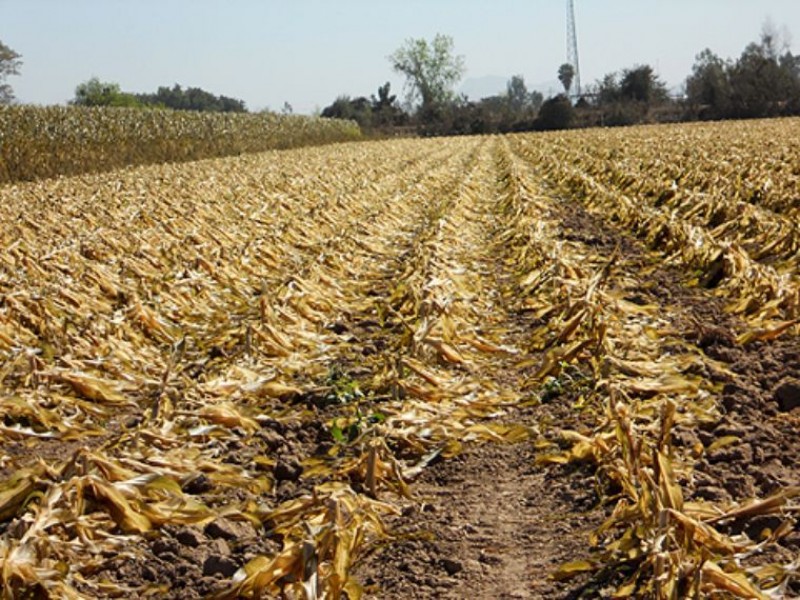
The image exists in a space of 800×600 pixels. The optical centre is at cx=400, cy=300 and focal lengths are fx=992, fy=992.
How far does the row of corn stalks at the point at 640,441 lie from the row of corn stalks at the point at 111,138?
18.3 metres

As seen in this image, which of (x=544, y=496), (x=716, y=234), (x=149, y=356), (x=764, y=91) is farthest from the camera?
(x=764, y=91)

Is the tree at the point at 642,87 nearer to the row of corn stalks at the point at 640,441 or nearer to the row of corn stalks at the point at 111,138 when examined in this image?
the row of corn stalks at the point at 111,138

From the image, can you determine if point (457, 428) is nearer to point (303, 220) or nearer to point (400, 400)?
point (400, 400)

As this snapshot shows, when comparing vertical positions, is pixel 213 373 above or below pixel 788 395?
above

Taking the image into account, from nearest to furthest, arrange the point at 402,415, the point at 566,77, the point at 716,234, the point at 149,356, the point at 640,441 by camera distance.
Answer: the point at 640,441, the point at 402,415, the point at 149,356, the point at 716,234, the point at 566,77

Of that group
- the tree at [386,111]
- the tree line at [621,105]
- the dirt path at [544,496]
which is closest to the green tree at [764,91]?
the tree line at [621,105]

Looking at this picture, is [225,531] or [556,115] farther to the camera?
[556,115]

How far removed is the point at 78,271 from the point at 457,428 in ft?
17.4

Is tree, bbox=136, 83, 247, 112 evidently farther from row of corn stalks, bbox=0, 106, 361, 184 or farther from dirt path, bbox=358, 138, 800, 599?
dirt path, bbox=358, 138, 800, 599

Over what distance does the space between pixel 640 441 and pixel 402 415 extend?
4.88 feet

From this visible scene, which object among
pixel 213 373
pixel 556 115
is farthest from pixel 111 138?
pixel 556 115

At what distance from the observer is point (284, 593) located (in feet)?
11.0

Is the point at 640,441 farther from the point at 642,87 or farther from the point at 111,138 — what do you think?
the point at 642,87

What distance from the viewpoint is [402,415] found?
5.28 m
